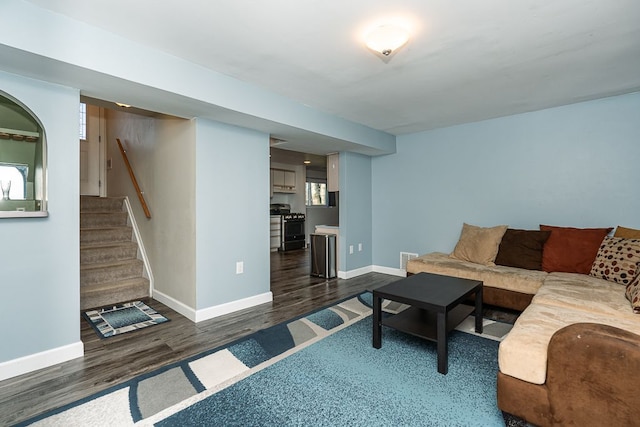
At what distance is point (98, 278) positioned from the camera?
3.44 m

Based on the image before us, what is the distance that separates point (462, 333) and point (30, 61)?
3.68 m

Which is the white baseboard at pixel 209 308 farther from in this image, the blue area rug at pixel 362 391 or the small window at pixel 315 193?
the small window at pixel 315 193

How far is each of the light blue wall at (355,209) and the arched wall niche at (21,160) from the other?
343cm

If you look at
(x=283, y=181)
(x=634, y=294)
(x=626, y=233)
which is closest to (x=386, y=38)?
(x=634, y=294)

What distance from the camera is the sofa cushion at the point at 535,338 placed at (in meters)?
1.41

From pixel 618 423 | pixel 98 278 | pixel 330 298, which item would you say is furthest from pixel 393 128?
pixel 98 278

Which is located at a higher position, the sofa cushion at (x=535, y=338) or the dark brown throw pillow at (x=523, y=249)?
the dark brown throw pillow at (x=523, y=249)

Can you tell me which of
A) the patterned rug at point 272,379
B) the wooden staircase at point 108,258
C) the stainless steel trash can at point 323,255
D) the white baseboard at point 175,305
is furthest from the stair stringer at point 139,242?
the stainless steel trash can at point 323,255

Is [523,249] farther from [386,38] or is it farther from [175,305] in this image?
[175,305]

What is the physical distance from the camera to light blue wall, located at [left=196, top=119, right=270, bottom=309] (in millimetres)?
2939

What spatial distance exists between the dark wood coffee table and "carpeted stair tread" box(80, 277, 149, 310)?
9.54 feet

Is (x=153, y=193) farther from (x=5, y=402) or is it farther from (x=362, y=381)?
(x=362, y=381)

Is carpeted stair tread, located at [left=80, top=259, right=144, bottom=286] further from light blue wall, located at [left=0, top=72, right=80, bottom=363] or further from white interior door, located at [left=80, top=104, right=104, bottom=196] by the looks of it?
white interior door, located at [left=80, top=104, right=104, bottom=196]

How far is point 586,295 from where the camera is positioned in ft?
7.33
